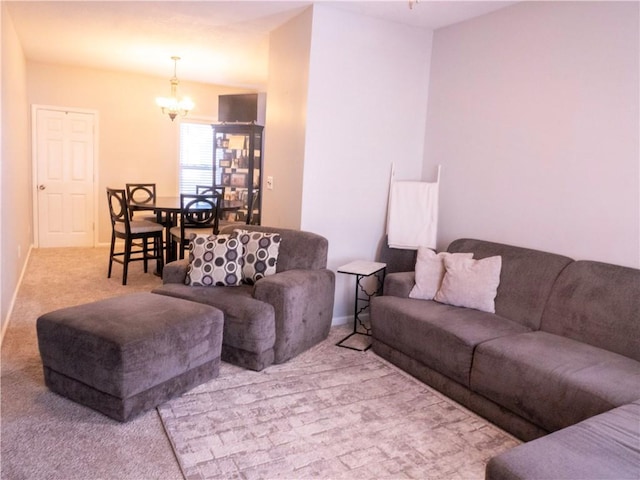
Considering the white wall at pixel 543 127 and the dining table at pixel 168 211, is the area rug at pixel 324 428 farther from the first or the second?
the dining table at pixel 168 211

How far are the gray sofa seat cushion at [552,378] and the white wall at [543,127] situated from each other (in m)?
0.73

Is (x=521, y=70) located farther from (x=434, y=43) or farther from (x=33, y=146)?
(x=33, y=146)

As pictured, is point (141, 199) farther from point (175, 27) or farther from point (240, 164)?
point (175, 27)

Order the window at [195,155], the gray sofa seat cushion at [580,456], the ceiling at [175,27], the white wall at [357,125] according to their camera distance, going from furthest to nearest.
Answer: the window at [195,155] < the white wall at [357,125] < the ceiling at [175,27] < the gray sofa seat cushion at [580,456]

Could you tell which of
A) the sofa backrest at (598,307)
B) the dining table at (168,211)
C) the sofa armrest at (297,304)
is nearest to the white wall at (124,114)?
the dining table at (168,211)

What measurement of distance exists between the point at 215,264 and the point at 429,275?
1538 mm

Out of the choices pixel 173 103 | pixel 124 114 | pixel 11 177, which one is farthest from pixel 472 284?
pixel 124 114

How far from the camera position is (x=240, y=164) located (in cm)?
684

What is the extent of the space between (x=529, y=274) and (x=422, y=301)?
2.31 feet

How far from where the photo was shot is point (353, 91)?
3.79m

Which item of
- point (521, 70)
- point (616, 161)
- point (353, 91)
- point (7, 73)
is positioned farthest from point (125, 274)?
point (616, 161)

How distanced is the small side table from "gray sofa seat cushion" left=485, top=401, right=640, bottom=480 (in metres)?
1.88

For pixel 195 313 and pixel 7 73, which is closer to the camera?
pixel 195 313

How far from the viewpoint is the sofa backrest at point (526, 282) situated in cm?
286
